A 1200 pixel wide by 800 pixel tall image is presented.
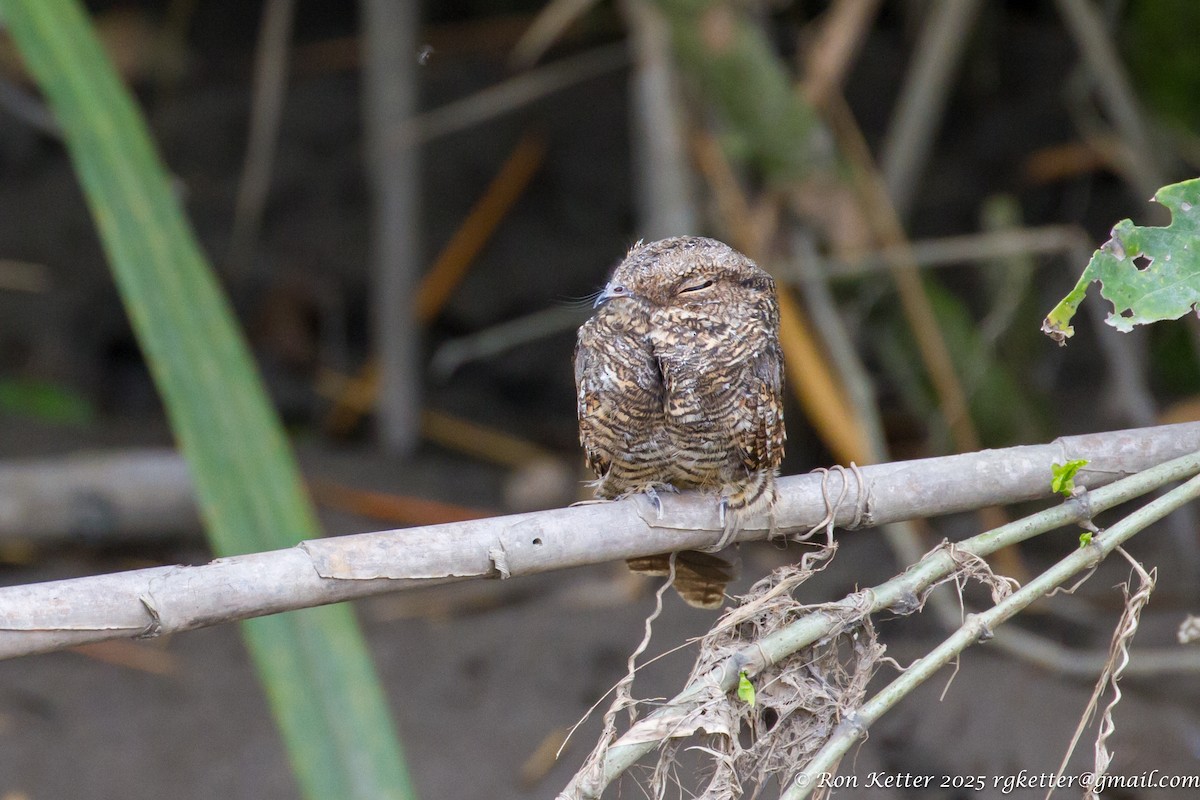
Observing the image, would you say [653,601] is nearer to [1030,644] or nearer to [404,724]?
[404,724]

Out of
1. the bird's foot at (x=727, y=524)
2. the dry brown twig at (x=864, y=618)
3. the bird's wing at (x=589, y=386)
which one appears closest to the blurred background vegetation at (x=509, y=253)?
the bird's wing at (x=589, y=386)

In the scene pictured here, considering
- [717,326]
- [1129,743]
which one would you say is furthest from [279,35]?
[1129,743]

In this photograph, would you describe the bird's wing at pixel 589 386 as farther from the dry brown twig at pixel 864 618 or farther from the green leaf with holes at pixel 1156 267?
the green leaf with holes at pixel 1156 267

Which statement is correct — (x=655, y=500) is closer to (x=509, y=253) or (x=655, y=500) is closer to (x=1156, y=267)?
(x=1156, y=267)

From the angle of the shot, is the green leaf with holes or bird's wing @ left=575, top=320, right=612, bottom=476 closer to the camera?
the green leaf with holes

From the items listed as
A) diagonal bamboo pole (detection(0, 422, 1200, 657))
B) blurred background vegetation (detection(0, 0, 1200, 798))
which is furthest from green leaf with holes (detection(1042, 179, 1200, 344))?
blurred background vegetation (detection(0, 0, 1200, 798))

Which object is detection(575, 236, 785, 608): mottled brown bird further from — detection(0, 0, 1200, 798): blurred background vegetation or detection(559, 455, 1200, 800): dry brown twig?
detection(0, 0, 1200, 798): blurred background vegetation

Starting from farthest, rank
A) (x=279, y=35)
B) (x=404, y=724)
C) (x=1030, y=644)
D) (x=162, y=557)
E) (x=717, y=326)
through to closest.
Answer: (x=162, y=557) < (x=279, y=35) < (x=404, y=724) < (x=1030, y=644) < (x=717, y=326)
